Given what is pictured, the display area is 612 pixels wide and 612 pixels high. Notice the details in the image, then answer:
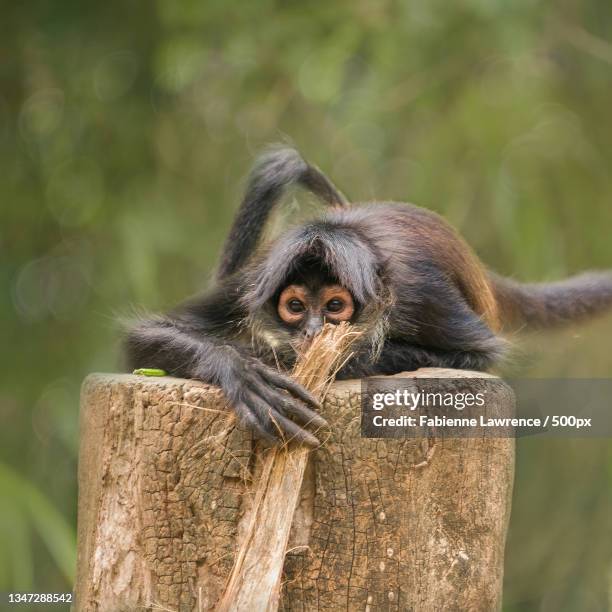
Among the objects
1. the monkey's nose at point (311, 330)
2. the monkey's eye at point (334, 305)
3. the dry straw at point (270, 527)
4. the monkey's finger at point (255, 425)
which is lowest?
the dry straw at point (270, 527)

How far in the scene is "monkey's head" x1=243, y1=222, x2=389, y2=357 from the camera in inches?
180

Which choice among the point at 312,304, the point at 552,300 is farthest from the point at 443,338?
the point at 552,300

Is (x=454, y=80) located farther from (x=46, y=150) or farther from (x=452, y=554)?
(x=452, y=554)

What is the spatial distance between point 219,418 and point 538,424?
1.41 meters

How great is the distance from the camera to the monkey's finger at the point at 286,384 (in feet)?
11.5

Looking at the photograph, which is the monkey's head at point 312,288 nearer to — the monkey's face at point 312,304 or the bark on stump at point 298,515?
the monkey's face at point 312,304

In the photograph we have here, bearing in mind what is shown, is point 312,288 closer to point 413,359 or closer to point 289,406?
point 413,359

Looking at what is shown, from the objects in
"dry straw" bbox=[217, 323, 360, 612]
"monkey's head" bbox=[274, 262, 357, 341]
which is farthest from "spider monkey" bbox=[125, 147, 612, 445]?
"dry straw" bbox=[217, 323, 360, 612]

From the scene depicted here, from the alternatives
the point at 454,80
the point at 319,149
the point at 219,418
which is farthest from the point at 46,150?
the point at 219,418

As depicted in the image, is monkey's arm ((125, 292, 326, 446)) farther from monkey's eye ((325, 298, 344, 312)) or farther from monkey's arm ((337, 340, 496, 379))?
monkey's arm ((337, 340, 496, 379))

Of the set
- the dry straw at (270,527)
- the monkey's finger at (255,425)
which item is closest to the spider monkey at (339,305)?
the monkey's finger at (255,425)

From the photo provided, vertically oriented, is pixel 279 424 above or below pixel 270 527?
above

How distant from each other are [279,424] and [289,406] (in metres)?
0.11

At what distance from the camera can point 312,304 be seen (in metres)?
4.63
